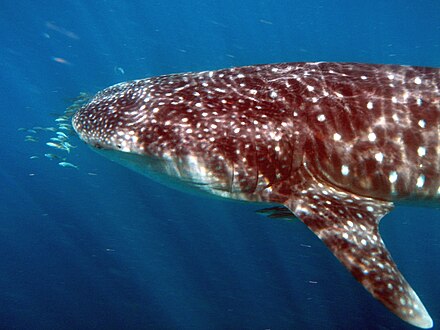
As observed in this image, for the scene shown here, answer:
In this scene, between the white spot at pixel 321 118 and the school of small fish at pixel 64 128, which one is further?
the school of small fish at pixel 64 128

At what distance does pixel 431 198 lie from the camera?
4.25 meters

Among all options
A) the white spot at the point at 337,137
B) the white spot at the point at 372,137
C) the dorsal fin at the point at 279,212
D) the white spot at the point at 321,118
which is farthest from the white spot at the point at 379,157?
the dorsal fin at the point at 279,212

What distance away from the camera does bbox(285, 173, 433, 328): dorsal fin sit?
314 cm

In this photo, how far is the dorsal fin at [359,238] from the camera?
3.14 metres

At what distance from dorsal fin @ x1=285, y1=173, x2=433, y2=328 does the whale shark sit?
22mm

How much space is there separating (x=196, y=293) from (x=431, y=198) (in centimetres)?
1371

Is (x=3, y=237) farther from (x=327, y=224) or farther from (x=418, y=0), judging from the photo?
(x=418, y=0)

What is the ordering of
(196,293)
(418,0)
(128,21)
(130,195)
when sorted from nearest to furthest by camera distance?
(196,293) → (130,195) → (418,0) → (128,21)

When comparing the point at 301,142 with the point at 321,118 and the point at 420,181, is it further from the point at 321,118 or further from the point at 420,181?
the point at 420,181

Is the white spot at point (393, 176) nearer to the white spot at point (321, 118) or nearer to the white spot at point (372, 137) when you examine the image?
the white spot at point (372, 137)

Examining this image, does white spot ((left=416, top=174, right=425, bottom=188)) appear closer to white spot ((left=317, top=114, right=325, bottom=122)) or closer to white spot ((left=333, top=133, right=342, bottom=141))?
white spot ((left=333, top=133, right=342, bottom=141))

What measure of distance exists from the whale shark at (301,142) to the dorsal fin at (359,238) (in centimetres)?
2

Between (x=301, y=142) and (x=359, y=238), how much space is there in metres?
1.17

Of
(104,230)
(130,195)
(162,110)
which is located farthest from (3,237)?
(162,110)
